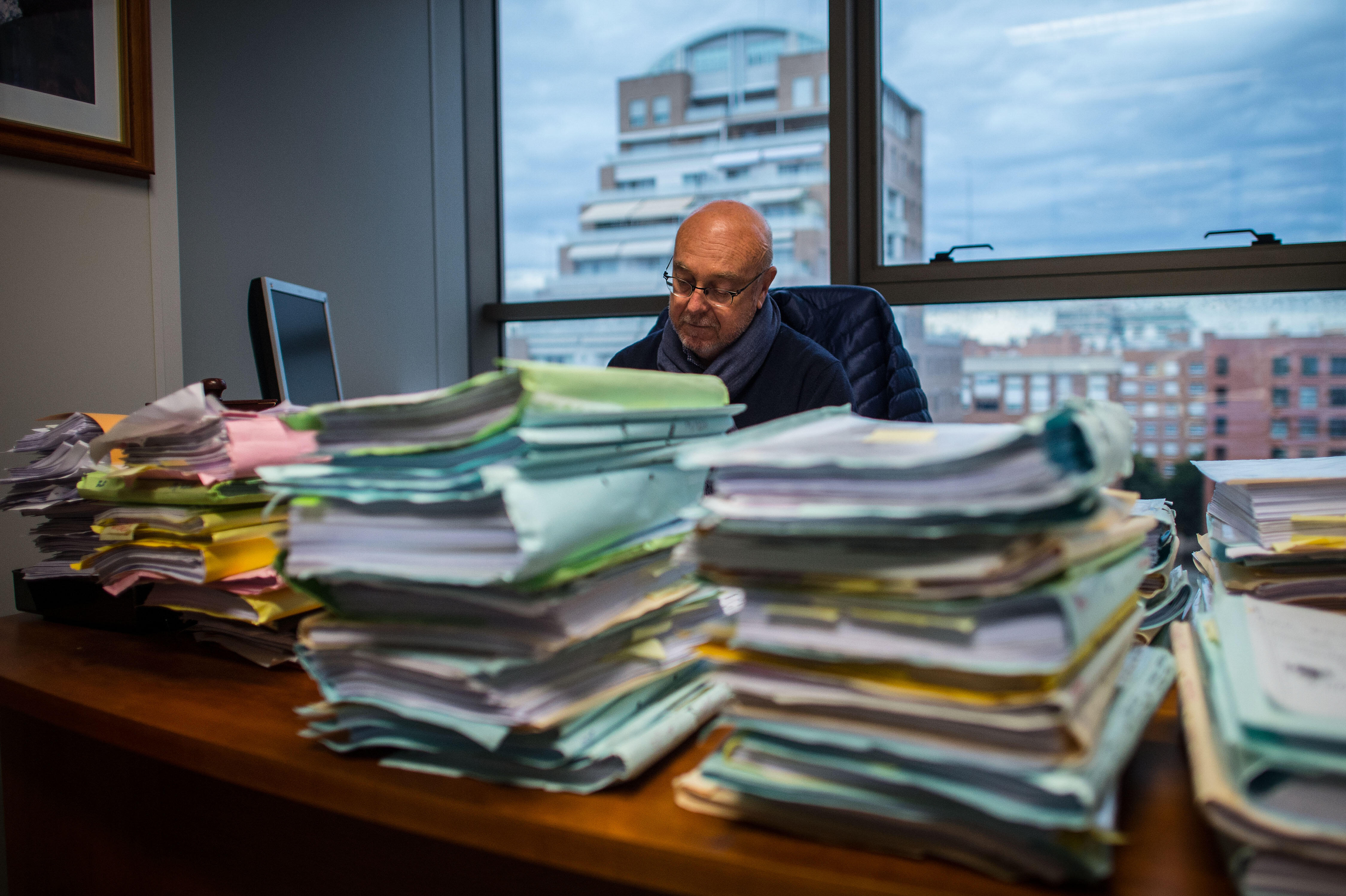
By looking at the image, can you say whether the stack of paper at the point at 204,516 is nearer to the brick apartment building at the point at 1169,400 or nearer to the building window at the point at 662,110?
the brick apartment building at the point at 1169,400

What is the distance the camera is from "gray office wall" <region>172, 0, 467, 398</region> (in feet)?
8.06

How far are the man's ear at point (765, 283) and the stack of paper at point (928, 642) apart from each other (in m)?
1.62

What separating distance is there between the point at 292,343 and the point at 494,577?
150 centimetres

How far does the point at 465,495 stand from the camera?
53cm

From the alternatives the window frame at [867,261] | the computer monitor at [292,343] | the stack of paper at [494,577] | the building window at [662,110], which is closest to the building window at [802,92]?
the window frame at [867,261]

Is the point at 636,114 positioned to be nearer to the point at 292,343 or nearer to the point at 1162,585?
the point at 292,343

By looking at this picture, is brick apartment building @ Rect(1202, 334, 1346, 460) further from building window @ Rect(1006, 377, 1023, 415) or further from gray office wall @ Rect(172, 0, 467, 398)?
gray office wall @ Rect(172, 0, 467, 398)

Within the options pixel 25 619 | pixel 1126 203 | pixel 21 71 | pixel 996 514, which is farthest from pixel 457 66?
pixel 996 514

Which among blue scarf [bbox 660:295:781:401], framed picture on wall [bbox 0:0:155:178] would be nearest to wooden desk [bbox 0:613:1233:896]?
framed picture on wall [bbox 0:0:155:178]

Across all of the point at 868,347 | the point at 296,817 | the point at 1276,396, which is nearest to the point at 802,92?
the point at 868,347

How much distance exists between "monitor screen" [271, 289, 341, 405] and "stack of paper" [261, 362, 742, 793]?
3.90 feet

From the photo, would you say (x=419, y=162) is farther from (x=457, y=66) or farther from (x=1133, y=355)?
(x=1133, y=355)

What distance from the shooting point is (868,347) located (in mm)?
2160

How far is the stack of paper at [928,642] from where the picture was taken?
0.44 m
